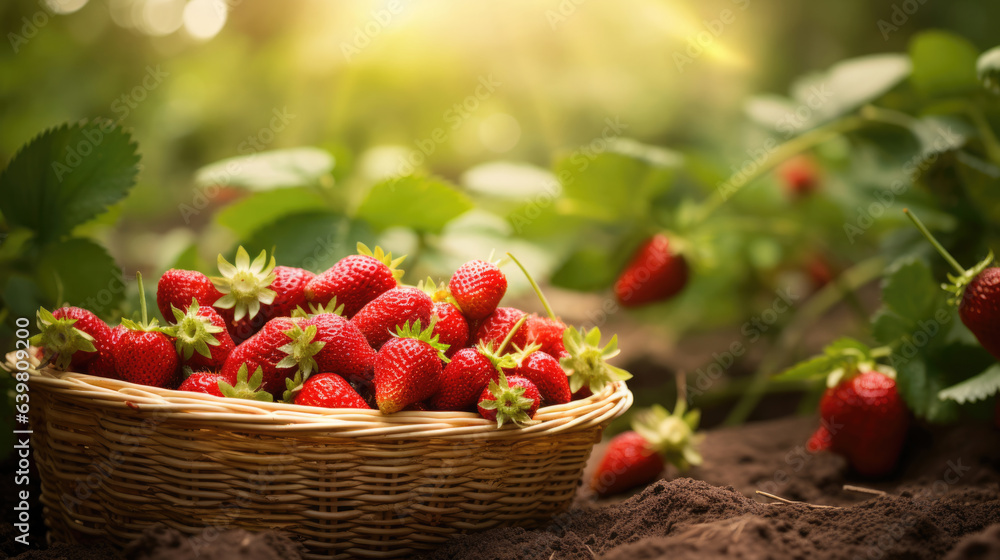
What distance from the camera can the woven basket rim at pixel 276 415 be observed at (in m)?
0.71

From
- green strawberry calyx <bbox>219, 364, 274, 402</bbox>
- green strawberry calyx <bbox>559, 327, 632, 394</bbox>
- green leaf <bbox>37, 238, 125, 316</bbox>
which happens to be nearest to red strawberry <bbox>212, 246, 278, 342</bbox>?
green strawberry calyx <bbox>219, 364, 274, 402</bbox>

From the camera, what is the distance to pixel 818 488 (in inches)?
42.6

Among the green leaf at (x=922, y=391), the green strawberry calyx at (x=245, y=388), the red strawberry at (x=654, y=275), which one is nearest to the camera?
the green strawberry calyx at (x=245, y=388)

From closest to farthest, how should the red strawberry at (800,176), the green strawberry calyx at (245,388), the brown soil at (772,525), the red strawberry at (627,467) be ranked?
the brown soil at (772,525) < the green strawberry calyx at (245,388) < the red strawberry at (627,467) < the red strawberry at (800,176)

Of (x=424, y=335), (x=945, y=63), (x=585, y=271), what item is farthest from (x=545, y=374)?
(x=945, y=63)

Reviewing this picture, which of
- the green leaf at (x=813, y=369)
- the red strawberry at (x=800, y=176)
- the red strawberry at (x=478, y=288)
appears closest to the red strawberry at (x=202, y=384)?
the red strawberry at (x=478, y=288)

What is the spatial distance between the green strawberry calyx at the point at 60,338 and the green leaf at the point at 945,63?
152 cm

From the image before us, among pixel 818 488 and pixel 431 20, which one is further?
pixel 431 20

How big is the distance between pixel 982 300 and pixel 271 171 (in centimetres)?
123

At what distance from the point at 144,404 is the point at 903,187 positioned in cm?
153

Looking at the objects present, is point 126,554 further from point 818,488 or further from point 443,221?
point 818,488

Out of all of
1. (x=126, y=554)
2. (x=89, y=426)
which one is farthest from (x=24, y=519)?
(x=126, y=554)

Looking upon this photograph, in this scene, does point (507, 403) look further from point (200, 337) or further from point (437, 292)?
point (200, 337)

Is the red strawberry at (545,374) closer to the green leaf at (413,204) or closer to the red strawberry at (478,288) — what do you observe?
the red strawberry at (478,288)
